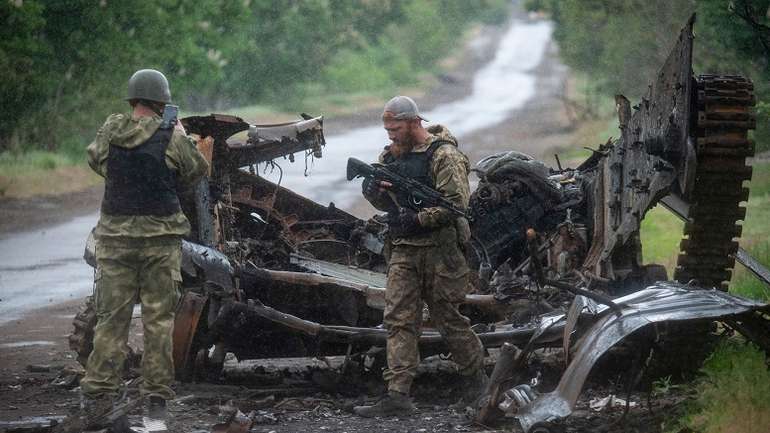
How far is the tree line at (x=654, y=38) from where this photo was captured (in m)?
13.0

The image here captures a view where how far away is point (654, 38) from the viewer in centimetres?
2773

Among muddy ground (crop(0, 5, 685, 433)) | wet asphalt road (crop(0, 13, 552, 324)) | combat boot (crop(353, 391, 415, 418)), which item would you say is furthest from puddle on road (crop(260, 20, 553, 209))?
combat boot (crop(353, 391, 415, 418))

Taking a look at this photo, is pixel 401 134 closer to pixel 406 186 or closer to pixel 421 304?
pixel 406 186

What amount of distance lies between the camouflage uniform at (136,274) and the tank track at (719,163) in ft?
10.4

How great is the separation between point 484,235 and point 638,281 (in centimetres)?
138

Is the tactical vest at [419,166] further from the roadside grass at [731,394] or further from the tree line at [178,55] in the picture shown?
the tree line at [178,55]

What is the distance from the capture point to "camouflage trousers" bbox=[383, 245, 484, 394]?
809 centimetres

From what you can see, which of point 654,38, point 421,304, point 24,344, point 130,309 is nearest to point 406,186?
point 421,304

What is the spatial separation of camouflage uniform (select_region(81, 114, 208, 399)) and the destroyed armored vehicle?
63 cm

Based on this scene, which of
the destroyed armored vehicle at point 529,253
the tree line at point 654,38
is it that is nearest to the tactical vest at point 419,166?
the destroyed armored vehicle at point 529,253

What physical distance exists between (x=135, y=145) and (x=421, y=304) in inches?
81.8

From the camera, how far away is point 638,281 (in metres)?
9.23

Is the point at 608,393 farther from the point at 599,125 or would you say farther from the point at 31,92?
the point at 599,125

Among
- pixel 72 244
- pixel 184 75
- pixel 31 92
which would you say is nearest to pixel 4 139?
pixel 31 92
